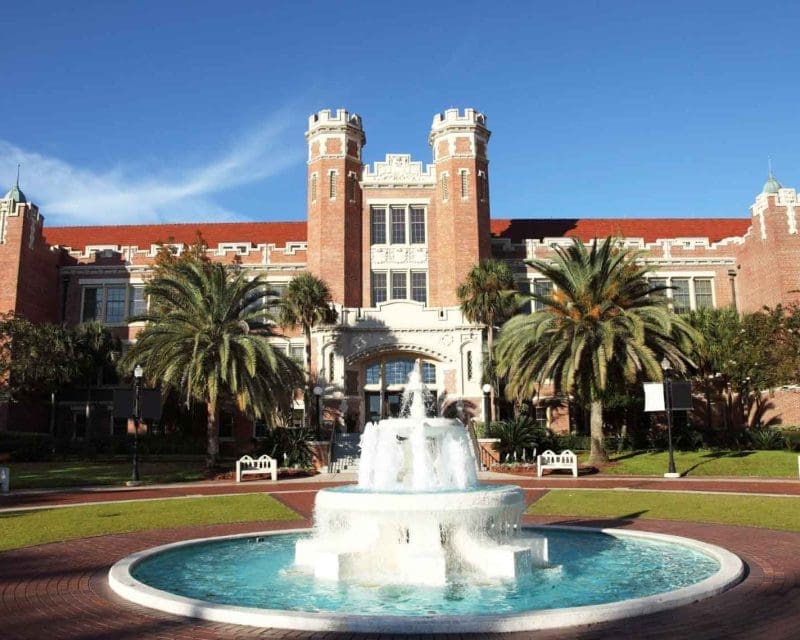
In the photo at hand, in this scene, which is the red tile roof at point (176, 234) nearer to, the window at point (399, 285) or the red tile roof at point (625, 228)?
the window at point (399, 285)

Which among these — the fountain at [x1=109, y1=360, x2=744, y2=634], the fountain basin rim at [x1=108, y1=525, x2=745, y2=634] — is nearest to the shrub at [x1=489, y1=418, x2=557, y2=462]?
the fountain at [x1=109, y1=360, x2=744, y2=634]

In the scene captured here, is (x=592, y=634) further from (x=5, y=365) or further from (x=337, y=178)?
(x=337, y=178)

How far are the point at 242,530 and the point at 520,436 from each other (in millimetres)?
18372

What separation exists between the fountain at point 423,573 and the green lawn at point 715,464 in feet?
54.2

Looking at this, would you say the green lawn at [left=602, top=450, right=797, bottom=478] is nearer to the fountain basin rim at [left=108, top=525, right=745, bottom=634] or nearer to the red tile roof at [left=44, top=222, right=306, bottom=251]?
the fountain basin rim at [left=108, top=525, right=745, bottom=634]

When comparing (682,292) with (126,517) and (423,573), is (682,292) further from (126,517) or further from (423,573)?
(423,573)

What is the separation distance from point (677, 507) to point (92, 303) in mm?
38431

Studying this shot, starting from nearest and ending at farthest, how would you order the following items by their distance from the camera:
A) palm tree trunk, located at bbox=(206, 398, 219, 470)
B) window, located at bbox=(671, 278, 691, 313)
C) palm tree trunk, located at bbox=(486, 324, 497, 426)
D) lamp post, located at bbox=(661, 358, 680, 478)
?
lamp post, located at bbox=(661, 358, 680, 478), palm tree trunk, located at bbox=(206, 398, 219, 470), palm tree trunk, located at bbox=(486, 324, 497, 426), window, located at bbox=(671, 278, 691, 313)

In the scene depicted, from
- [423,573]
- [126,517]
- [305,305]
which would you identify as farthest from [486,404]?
[423,573]

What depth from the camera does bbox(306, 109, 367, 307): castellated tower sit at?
137ft

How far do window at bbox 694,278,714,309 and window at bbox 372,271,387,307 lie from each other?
19516 millimetres

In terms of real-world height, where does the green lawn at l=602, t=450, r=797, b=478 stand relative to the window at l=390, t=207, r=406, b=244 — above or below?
below

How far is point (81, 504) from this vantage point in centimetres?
1958

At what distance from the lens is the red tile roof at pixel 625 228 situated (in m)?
50.4
